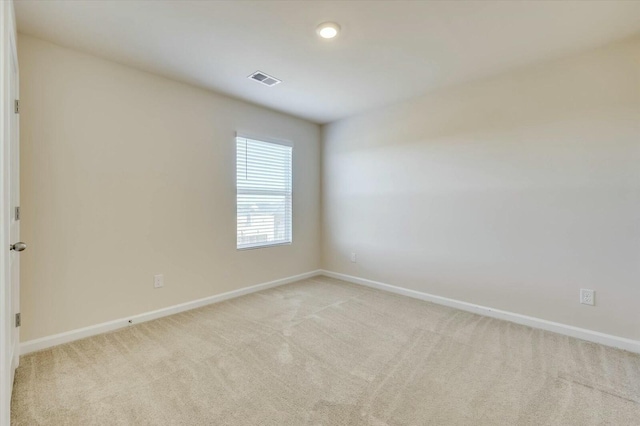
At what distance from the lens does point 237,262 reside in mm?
3520

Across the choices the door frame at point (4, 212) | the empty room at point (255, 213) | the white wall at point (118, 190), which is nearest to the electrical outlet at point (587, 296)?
the empty room at point (255, 213)

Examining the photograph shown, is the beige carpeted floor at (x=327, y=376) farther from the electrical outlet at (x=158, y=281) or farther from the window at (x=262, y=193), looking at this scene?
the window at (x=262, y=193)

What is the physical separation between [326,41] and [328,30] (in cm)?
15

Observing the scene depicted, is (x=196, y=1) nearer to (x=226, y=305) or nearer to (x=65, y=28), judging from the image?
(x=65, y=28)

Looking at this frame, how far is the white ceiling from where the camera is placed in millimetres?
1887

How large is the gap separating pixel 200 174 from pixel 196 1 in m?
1.70

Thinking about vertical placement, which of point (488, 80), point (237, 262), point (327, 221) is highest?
point (488, 80)

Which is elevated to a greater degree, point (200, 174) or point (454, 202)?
point (200, 174)

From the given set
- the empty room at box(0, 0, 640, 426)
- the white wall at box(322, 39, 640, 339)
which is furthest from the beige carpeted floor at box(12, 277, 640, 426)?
the white wall at box(322, 39, 640, 339)

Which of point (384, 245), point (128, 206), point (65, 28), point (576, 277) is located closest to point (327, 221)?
point (384, 245)

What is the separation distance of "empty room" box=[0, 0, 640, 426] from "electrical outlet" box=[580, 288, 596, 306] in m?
0.01

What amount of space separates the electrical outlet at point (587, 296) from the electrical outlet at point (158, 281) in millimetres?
3798

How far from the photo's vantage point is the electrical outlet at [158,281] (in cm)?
284

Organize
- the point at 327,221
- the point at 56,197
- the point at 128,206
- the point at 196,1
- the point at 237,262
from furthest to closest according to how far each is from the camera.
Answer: the point at 327,221 < the point at 237,262 < the point at 128,206 < the point at 56,197 < the point at 196,1
